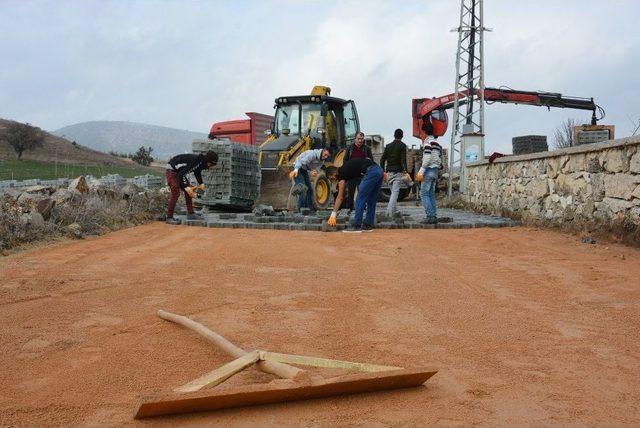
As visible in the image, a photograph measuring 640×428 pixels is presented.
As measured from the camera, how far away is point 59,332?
4.39 metres

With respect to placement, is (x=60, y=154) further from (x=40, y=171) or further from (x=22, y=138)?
(x=40, y=171)

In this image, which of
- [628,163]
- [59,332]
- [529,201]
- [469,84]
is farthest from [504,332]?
[469,84]

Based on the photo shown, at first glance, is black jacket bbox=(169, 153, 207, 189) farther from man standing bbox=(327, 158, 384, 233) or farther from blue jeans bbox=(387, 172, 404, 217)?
blue jeans bbox=(387, 172, 404, 217)

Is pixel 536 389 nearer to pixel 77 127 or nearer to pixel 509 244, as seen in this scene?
pixel 509 244

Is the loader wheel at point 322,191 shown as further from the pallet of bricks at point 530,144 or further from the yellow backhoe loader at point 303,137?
the pallet of bricks at point 530,144

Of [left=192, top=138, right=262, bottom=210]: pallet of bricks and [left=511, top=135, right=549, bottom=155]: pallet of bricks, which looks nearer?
[left=192, top=138, right=262, bottom=210]: pallet of bricks

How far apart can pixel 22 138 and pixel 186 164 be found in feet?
122

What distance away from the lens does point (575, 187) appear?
35.7 ft

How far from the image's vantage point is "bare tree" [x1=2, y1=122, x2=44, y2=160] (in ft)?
146

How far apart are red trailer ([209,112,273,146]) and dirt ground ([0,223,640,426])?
15700 millimetres

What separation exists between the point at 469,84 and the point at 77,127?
192 metres

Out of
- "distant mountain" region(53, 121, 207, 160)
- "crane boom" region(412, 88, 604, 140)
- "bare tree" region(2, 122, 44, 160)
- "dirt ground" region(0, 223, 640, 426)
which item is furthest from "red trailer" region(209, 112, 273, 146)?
"distant mountain" region(53, 121, 207, 160)

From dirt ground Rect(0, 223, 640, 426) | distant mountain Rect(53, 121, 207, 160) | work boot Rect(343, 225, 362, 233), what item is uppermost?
distant mountain Rect(53, 121, 207, 160)

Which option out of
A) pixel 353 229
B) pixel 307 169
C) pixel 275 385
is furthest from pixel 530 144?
pixel 275 385
